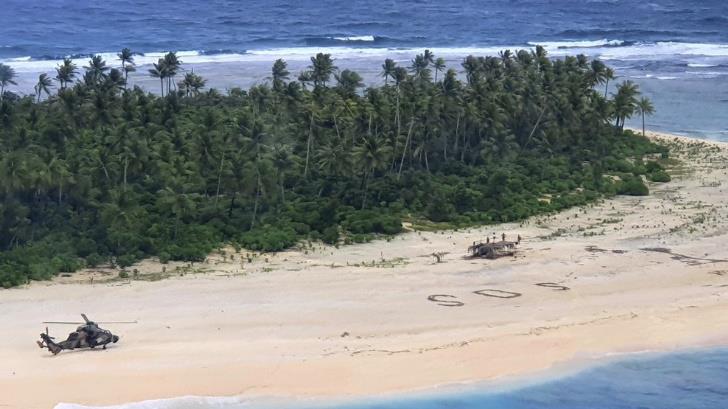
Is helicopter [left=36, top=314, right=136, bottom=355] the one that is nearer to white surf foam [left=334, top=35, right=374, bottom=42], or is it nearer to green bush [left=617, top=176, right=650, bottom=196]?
green bush [left=617, top=176, right=650, bottom=196]

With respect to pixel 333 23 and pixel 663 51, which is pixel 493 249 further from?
pixel 333 23

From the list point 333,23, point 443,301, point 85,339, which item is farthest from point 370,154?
point 333,23

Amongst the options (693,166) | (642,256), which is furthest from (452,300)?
(693,166)

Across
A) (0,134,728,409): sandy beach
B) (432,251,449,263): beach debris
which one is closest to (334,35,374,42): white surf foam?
(0,134,728,409): sandy beach

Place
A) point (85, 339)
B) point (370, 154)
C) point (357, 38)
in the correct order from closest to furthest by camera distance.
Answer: point (85, 339) < point (370, 154) < point (357, 38)

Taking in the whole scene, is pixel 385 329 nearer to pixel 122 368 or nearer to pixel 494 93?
pixel 122 368

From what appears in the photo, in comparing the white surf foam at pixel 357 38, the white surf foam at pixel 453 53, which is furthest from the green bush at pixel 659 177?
the white surf foam at pixel 357 38
